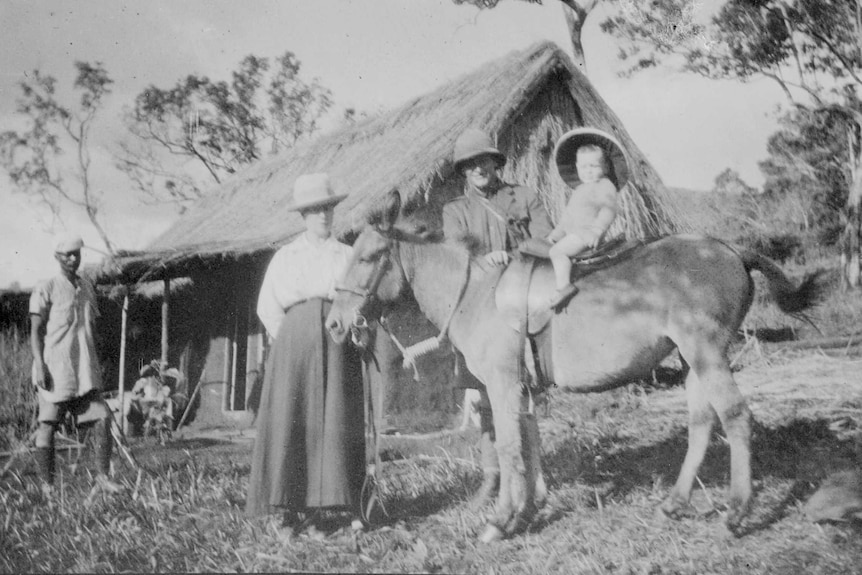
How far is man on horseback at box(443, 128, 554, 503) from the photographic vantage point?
151 inches

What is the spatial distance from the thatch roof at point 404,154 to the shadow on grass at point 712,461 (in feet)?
8.26

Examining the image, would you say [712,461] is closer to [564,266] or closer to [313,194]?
[564,266]

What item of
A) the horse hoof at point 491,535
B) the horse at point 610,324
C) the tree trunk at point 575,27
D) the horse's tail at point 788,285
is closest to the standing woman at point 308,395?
the horse at point 610,324

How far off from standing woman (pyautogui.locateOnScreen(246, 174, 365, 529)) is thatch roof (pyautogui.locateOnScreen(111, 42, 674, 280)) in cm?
200

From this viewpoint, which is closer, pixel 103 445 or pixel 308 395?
pixel 308 395

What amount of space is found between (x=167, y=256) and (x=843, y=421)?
6.33 metres

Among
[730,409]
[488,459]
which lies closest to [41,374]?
[488,459]

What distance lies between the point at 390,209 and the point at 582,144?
1191 millimetres

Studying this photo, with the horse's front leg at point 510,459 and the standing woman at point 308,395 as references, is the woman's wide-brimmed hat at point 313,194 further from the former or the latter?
the horse's front leg at point 510,459

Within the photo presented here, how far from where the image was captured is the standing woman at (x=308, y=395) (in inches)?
132

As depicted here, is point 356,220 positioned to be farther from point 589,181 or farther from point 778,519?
point 778,519

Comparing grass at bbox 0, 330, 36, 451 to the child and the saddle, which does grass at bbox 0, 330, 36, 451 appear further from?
the child

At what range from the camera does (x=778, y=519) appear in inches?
126

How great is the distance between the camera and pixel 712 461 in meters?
4.16
